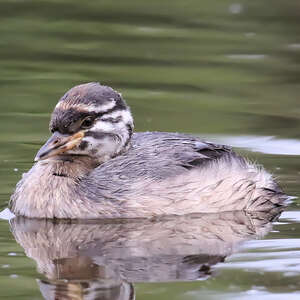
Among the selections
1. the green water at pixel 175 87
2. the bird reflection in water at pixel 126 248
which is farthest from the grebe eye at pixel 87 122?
the green water at pixel 175 87

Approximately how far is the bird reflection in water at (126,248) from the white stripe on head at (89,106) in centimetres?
126

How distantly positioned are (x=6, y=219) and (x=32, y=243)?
102 cm

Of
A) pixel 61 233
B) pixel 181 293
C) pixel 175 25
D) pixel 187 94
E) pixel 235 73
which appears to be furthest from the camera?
pixel 175 25

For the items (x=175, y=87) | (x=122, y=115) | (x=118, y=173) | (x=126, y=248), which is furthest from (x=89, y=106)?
(x=175, y=87)

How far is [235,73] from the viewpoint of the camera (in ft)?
68.0

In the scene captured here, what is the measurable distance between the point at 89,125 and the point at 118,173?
0.63 metres

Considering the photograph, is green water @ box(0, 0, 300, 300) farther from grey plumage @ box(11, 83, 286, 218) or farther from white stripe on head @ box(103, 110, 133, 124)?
white stripe on head @ box(103, 110, 133, 124)

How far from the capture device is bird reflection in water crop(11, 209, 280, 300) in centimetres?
1093

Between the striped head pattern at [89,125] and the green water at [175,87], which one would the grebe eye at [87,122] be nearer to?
the striped head pattern at [89,125]

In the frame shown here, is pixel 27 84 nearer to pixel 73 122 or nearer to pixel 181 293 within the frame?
pixel 73 122

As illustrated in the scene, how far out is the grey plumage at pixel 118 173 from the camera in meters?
13.2

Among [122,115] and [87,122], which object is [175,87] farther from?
[87,122]

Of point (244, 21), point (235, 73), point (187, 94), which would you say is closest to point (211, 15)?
point (244, 21)

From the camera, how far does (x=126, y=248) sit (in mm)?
12141
